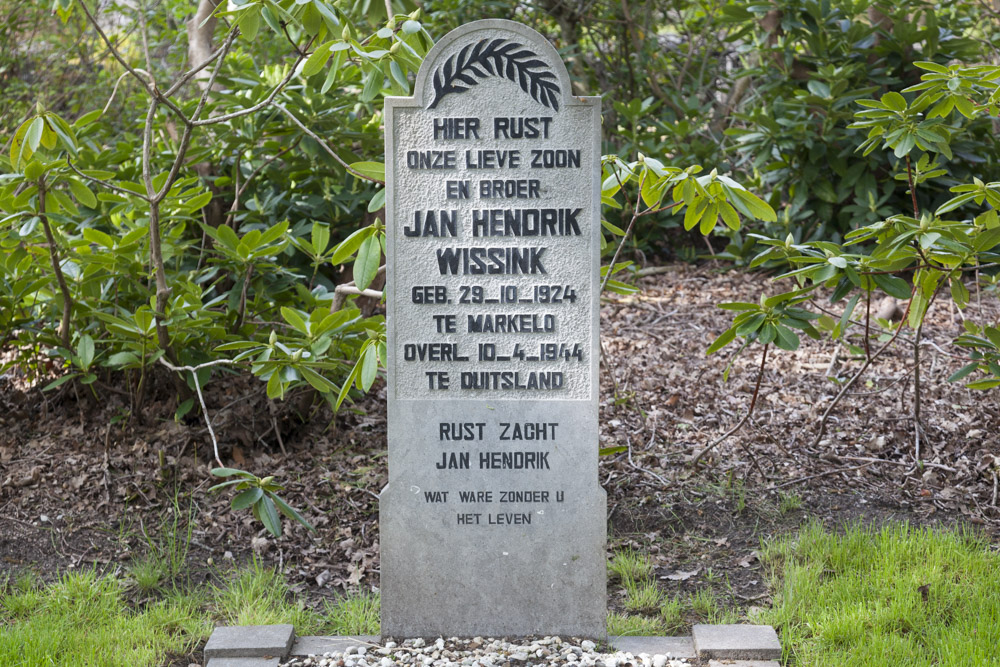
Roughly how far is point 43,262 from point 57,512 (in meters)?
1.27

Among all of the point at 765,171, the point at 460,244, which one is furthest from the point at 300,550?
the point at 765,171

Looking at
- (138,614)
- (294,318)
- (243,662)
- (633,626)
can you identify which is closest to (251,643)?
(243,662)

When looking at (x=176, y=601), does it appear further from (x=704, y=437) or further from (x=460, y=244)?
Answer: (x=704, y=437)

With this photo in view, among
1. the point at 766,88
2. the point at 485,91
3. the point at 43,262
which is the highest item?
the point at 766,88

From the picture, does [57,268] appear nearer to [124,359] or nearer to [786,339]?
A: [124,359]

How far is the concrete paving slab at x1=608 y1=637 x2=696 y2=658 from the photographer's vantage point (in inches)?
133

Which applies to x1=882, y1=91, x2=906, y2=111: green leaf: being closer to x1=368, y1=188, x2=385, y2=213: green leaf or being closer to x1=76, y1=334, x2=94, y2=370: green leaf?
x1=368, y1=188, x2=385, y2=213: green leaf

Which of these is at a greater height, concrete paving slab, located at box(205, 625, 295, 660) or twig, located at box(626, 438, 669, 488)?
twig, located at box(626, 438, 669, 488)

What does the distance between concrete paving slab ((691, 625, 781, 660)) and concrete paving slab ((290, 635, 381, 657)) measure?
122cm

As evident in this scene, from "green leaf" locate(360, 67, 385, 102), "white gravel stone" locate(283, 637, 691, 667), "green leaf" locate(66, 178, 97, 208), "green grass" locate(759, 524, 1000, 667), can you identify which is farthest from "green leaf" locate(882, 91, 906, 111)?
"green leaf" locate(66, 178, 97, 208)

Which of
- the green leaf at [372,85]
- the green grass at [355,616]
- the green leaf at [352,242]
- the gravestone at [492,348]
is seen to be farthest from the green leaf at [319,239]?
the green grass at [355,616]

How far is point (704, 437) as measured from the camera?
17.0 feet

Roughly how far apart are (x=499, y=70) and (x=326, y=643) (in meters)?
2.25

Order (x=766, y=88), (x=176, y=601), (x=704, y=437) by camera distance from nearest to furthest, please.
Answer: (x=176, y=601) → (x=704, y=437) → (x=766, y=88)
